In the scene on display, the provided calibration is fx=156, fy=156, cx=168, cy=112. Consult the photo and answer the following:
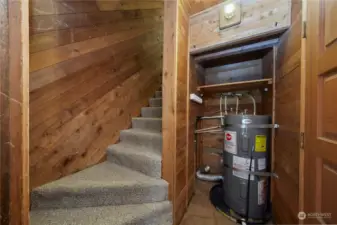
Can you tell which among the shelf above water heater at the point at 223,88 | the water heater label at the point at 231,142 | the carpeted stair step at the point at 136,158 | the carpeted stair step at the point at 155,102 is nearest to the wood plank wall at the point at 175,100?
the carpeted stair step at the point at 136,158

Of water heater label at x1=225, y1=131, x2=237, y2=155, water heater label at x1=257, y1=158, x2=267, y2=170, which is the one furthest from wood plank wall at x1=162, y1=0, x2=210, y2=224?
water heater label at x1=257, y1=158, x2=267, y2=170

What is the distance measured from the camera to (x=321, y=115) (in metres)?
0.85

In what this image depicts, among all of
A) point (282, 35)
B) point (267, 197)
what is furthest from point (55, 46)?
point (267, 197)

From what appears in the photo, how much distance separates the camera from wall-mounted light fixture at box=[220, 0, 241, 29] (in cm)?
152

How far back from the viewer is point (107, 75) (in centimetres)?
194

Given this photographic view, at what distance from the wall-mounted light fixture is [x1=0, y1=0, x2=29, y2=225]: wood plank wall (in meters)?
1.57

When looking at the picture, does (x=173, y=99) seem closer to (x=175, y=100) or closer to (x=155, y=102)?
(x=175, y=100)

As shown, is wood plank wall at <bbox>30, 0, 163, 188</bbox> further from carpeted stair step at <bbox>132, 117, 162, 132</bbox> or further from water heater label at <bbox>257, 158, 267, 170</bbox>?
water heater label at <bbox>257, 158, 267, 170</bbox>

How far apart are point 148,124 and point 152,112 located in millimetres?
283

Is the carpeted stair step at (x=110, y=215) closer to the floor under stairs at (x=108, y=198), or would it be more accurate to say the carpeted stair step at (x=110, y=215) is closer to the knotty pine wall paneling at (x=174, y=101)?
the floor under stairs at (x=108, y=198)

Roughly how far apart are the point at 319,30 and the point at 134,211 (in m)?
1.70

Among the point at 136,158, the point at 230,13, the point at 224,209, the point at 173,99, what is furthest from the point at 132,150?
the point at 230,13


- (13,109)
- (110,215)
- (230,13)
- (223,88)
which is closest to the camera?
(13,109)

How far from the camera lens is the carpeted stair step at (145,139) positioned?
1.65 meters
